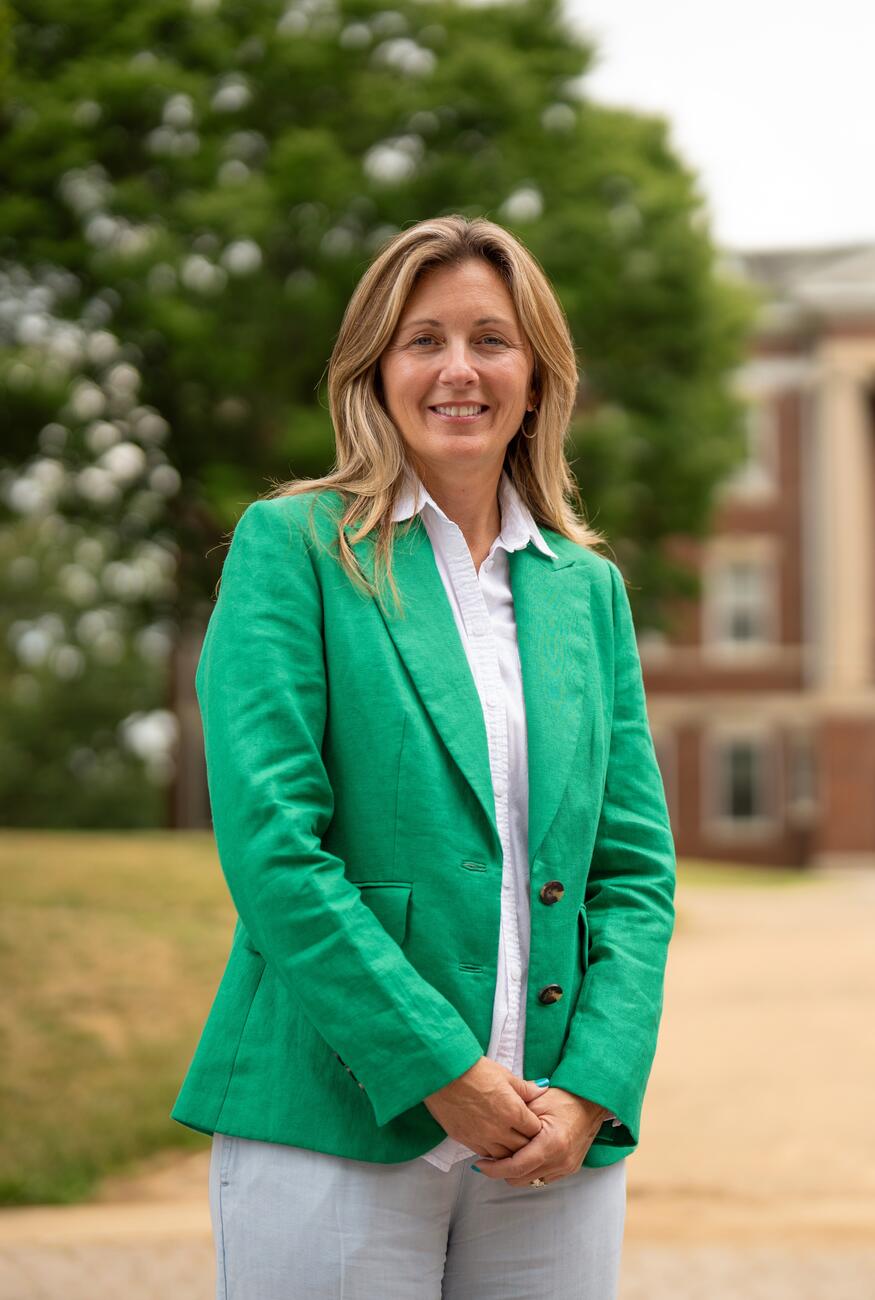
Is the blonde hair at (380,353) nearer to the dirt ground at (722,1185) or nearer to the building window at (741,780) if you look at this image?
the dirt ground at (722,1185)

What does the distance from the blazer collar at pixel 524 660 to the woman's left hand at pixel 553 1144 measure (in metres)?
0.32

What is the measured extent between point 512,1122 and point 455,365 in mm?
1022

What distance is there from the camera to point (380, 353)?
2334 mm

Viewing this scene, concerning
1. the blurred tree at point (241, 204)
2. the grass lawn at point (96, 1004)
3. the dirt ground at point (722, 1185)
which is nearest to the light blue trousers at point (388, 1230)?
the dirt ground at point (722, 1185)

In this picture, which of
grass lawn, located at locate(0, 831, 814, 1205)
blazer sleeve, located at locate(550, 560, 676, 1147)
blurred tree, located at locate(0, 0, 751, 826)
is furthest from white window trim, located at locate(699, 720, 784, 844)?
blazer sleeve, located at locate(550, 560, 676, 1147)

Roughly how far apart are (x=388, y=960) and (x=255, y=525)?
2.05ft

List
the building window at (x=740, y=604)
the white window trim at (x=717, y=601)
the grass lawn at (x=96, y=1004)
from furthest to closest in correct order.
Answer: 1. the building window at (x=740, y=604)
2. the white window trim at (x=717, y=601)
3. the grass lawn at (x=96, y=1004)

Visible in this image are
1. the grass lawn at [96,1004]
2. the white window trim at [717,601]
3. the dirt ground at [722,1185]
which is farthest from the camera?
the white window trim at [717,601]

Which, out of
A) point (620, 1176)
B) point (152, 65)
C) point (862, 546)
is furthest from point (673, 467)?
point (620, 1176)

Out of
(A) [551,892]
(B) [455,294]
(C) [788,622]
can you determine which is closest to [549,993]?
(A) [551,892]

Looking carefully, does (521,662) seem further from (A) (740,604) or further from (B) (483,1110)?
(A) (740,604)

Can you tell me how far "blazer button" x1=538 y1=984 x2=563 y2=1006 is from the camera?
2139 millimetres

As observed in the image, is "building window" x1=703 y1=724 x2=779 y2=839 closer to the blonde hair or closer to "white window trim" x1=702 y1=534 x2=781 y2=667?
"white window trim" x1=702 y1=534 x2=781 y2=667

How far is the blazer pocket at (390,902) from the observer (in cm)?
207
